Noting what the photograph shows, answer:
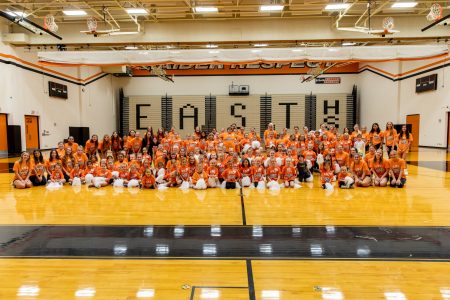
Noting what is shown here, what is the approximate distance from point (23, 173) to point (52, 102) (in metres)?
12.1

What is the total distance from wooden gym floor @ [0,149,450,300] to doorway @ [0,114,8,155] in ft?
33.4

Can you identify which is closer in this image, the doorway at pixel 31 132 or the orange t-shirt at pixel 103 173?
the orange t-shirt at pixel 103 173

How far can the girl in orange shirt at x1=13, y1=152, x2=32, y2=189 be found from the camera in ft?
29.1

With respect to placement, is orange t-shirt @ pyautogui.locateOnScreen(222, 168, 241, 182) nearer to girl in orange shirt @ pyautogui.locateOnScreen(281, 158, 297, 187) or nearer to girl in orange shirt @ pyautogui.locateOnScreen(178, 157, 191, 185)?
girl in orange shirt @ pyautogui.locateOnScreen(178, 157, 191, 185)

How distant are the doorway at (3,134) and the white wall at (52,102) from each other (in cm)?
20

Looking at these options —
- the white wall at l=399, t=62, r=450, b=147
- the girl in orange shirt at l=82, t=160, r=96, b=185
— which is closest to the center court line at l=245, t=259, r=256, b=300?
the girl in orange shirt at l=82, t=160, r=96, b=185

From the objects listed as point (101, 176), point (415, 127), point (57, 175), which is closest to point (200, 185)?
point (101, 176)

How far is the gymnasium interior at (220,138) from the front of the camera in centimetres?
364

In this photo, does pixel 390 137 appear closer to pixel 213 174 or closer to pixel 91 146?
pixel 213 174

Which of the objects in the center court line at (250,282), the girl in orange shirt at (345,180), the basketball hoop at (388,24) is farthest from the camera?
the basketball hoop at (388,24)

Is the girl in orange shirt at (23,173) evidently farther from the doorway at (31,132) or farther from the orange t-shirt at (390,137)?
the orange t-shirt at (390,137)

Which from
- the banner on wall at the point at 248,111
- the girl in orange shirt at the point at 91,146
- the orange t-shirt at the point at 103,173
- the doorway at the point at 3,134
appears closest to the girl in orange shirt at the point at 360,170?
the orange t-shirt at the point at 103,173

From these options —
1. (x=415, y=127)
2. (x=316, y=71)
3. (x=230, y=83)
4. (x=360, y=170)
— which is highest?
(x=316, y=71)

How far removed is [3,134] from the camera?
15945 mm
